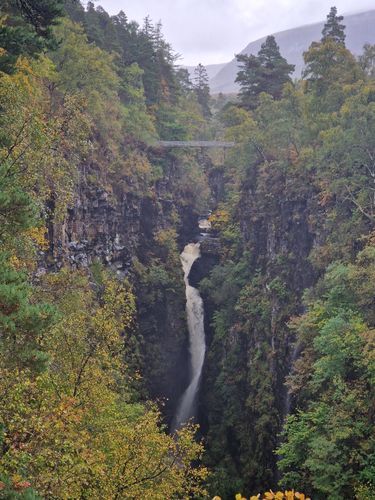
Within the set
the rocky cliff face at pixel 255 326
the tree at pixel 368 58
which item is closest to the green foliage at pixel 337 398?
the rocky cliff face at pixel 255 326

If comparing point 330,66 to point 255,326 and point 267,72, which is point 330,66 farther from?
point 255,326

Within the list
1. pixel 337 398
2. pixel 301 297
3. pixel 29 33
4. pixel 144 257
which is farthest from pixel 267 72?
pixel 337 398

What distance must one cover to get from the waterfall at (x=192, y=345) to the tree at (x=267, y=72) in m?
16.1

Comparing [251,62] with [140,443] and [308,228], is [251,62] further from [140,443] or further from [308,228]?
[140,443]

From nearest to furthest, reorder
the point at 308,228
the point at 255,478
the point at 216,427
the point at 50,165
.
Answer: the point at 50,165
the point at 255,478
the point at 308,228
the point at 216,427

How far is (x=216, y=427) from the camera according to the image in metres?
26.2

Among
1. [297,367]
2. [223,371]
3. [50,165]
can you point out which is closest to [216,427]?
[223,371]

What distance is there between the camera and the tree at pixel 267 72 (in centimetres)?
3912

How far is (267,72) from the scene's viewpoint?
39.1 m

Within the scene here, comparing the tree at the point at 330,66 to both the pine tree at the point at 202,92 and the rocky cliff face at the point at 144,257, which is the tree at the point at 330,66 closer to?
the rocky cliff face at the point at 144,257

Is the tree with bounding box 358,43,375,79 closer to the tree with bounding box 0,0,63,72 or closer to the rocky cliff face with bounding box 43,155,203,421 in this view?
the rocky cliff face with bounding box 43,155,203,421

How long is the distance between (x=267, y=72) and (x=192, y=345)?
2485 centimetres

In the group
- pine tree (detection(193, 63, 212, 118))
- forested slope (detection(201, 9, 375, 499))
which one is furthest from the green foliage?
pine tree (detection(193, 63, 212, 118))

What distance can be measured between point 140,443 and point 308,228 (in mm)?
15992
